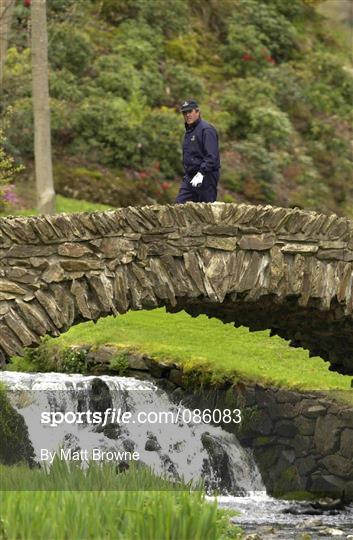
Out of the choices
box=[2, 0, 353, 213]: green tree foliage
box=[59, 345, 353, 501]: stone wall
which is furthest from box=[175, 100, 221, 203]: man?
box=[2, 0, 353, 213]: green tree foliage

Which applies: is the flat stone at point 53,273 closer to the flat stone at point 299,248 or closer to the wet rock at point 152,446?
the flat stone at point 299,248

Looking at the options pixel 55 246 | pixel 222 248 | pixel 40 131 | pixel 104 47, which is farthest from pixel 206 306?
pixel 104 47

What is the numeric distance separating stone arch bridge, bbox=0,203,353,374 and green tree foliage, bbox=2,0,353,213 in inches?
569

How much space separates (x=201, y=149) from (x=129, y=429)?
4.74 meters

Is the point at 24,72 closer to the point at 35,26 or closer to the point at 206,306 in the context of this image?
the point at 35,26

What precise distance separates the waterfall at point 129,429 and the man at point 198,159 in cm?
386

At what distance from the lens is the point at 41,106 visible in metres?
24.2

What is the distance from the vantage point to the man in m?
15.5

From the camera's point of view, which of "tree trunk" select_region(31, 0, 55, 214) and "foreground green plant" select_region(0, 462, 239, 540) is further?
"tree trunk" select_region(31, 0, 55, 214)

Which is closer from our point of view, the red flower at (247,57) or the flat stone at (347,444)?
the flat stone at (347,444)

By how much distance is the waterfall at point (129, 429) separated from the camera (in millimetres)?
18391

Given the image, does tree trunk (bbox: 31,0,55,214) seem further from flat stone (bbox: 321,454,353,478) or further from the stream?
flat stone (bbox: 321,454,353,478)

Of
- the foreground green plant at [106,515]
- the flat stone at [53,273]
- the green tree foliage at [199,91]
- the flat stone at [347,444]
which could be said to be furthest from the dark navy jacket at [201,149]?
the green tree foliage at [199,91]

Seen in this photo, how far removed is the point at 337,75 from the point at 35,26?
42.3 feet
